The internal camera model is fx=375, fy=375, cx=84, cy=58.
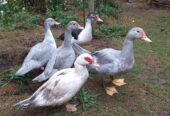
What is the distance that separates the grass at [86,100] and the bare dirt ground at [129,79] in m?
0.07

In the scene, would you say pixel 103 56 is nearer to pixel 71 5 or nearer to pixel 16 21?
pixel 16 21

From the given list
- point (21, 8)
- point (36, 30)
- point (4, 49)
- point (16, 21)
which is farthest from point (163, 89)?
point (21, 8)

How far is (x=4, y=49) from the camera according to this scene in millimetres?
7203

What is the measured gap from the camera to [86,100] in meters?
5.26

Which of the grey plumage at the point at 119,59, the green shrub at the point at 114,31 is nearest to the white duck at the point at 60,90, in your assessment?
the grey plumage at the point at 119,59

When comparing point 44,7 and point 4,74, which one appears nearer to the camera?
point 4,74

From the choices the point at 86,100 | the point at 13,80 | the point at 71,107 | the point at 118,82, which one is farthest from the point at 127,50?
the point at 13,80

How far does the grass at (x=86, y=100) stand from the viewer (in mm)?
5188

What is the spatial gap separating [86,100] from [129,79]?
3.97 feet

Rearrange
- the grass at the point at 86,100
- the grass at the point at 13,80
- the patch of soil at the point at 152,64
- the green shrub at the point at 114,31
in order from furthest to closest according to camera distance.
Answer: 1. the green shrub at the point at 114,31
2. the patch of soil at the point at 152,64
3. the grass at the point at 13,80
4. the grass at the point at 86,100

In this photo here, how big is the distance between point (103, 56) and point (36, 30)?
354 centimetres

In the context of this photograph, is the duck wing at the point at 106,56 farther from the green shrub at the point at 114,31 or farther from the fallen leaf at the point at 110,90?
the green shrub at the point at 114,31

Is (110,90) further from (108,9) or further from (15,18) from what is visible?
(108,9)

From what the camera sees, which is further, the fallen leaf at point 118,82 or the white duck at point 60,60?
the fallen leaf at point 118,82
